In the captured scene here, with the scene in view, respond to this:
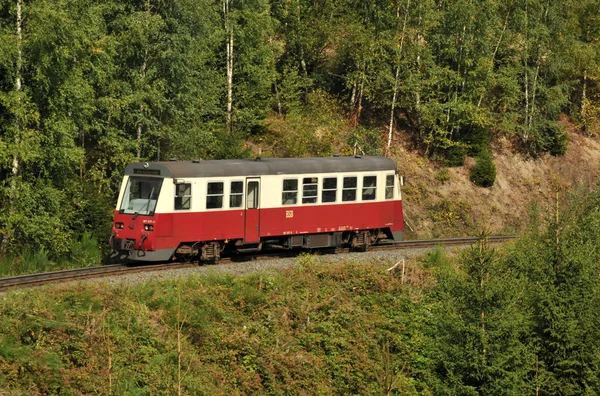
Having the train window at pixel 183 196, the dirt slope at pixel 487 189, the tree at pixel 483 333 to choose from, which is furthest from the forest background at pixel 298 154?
the train window at pixel 183 196

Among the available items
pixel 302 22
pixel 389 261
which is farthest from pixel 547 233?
pixel 302 22

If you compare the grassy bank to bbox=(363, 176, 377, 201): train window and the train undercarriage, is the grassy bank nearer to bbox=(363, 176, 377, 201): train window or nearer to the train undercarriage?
the train undercarriage

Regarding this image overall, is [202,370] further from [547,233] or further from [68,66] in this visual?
[68,66]

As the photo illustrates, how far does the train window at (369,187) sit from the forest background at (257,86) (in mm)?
7240

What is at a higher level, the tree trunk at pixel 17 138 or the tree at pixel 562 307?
the tree trunk at pixel 17 138

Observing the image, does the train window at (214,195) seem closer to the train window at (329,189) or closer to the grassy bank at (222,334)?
the grassy bank at (222,334)

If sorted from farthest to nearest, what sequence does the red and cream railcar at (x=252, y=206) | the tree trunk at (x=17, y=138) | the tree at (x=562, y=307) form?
the tree trunk at (x=17, y=138) < the red and cream railcar at (x=252, y=206) < the tree at (x=562, y=307)

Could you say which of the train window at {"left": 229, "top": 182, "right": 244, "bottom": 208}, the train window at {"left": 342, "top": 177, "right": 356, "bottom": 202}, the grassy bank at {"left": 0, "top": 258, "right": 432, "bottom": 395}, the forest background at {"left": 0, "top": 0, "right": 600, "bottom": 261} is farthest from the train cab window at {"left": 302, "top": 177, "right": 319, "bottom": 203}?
the forest background at {"left": 0, "top": 0, "right": 600, "bottom": 261}

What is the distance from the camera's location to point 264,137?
136ft

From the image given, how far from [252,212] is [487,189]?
22198 millimetres

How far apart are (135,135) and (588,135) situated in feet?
101

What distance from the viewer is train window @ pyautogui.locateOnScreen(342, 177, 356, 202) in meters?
28.9

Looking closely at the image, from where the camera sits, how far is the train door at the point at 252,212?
87.5 ft

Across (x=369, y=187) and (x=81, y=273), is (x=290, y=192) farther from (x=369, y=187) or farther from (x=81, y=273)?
(x=81, y=273)
